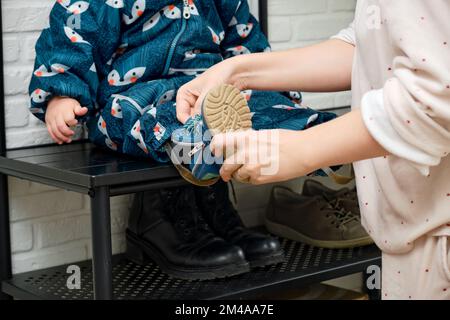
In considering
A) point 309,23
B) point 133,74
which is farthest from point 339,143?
point 309,23

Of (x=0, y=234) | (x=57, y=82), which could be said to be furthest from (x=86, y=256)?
(x=57, y=82)

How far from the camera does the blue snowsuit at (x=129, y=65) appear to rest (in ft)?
5.09

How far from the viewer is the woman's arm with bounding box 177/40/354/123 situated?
3.78 feet

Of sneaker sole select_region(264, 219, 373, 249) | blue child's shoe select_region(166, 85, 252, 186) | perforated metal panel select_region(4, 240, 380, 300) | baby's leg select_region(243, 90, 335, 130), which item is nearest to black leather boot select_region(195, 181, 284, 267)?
perforated metal panel select_region(4, 240, 380, 300)

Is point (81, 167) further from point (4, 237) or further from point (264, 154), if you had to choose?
point (264, 154)

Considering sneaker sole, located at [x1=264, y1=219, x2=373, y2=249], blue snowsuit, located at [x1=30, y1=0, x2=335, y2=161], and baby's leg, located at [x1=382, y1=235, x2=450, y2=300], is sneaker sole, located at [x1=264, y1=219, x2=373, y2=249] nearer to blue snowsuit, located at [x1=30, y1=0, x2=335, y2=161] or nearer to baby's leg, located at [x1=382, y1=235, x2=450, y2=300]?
blue snowsuit, located at [x1=30, y1=0, x2=335, y2=161]

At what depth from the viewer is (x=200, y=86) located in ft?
4.06

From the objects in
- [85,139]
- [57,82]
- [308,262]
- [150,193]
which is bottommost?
[308,262]

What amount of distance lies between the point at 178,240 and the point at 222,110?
29.2 inches

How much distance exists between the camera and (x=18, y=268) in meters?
1.77

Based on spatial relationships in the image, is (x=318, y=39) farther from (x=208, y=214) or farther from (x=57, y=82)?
(x=57, y=82)

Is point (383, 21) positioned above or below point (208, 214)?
above

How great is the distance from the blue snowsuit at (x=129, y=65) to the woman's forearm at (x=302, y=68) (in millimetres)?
316

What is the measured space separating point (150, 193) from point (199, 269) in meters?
0.21
